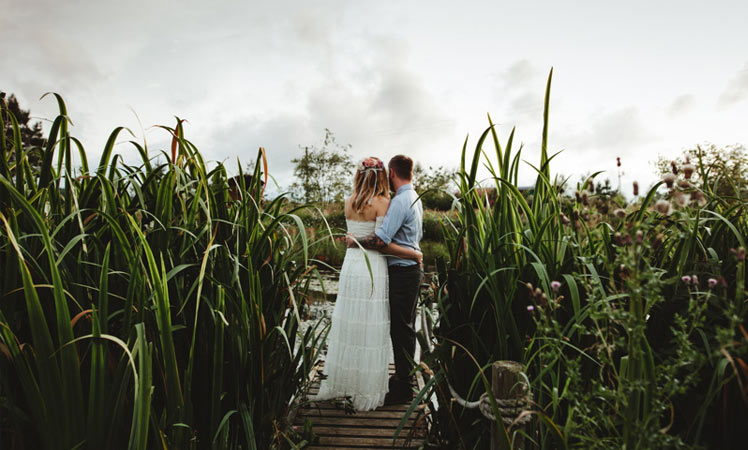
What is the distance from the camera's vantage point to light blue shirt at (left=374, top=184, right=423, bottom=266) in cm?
275

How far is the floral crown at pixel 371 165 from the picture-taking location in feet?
9.37

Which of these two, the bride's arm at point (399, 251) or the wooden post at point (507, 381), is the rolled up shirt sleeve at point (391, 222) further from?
the wooden post at point (507, 381)

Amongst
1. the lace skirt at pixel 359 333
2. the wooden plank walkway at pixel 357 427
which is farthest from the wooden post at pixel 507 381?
the lace skirt at pixel 359 333

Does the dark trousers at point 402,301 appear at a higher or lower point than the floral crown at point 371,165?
lower

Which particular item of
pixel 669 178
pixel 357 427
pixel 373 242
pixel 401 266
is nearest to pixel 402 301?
pixel 401 266

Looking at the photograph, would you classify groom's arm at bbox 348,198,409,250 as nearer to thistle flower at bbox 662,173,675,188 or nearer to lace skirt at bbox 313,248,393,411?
lace skirt at bbox 313,248,393,411

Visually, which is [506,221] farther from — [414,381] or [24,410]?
[414,381]

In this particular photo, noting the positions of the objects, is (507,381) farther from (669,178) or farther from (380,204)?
(380,204)

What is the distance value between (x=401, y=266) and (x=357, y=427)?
1071mm

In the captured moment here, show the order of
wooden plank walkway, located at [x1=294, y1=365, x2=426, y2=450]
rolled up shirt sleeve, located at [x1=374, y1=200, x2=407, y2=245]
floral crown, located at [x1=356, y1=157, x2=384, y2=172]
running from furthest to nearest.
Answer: floral crown, located at [x1=356, y1=157, x2=384, y2=172], rolled up shirt sleeve, located at [x1=374, y1=200, x2=407, y2=245], wooden plank walkway, located at [x1=294, y1=365, x2=426, y2=450]

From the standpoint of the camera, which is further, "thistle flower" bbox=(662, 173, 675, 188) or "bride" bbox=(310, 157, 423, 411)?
"bride" bbox=(310, 157, 423, 411)

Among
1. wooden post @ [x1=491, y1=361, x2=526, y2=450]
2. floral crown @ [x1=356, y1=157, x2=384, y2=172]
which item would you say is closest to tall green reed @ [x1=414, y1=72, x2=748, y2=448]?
wooden post @ [x1=491, y1=361, x2=526, y2=450]

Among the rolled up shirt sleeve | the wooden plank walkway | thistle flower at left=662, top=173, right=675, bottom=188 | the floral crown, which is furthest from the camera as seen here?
the floral crown

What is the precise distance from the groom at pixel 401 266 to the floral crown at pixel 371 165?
0.11 metres
